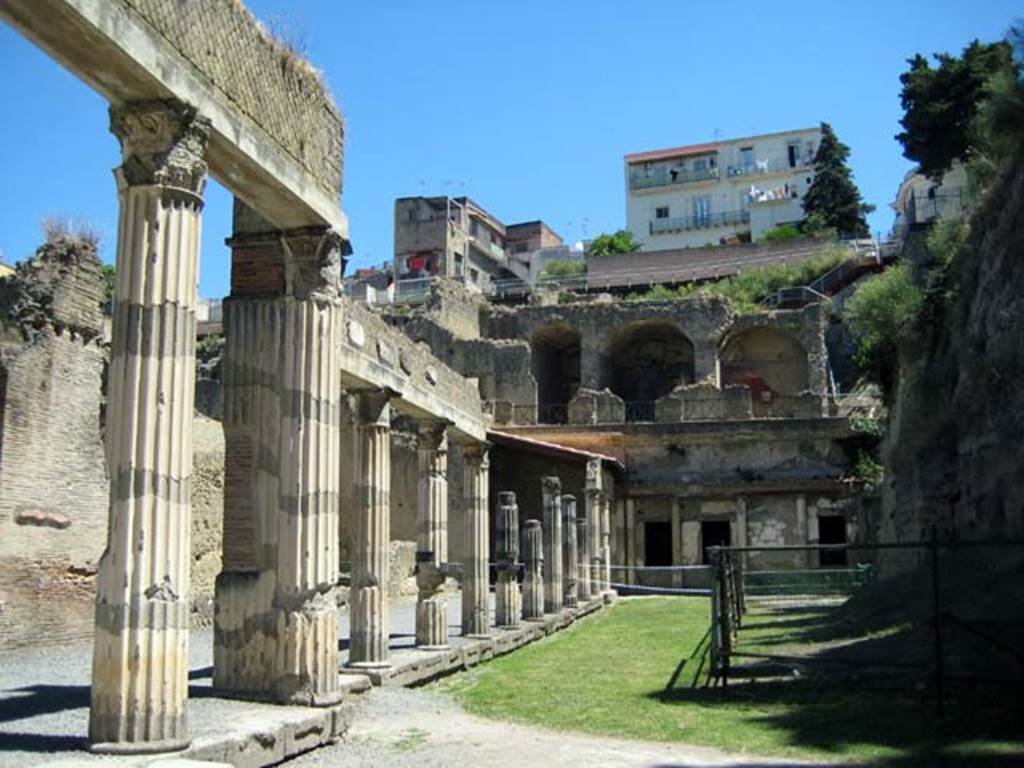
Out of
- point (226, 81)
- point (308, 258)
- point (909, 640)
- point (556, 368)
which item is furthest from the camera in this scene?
point (556, 368)

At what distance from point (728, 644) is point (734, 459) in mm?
21715

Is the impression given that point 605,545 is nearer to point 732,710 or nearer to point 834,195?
point 732,710

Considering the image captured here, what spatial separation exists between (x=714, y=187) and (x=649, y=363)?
3241 cm

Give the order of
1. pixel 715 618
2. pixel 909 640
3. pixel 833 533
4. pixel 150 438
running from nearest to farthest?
pixel 150 438 → pixel 715 618 → pixel 909 640 → pixel 833 533

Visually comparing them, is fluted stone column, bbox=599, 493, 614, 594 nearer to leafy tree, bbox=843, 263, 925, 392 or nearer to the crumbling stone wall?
leafy tree, bbox=843, 263, 925, 392

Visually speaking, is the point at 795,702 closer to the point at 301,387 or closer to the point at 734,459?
the point at 301,387

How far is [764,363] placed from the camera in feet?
139

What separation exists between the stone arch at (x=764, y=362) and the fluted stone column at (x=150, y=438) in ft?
118

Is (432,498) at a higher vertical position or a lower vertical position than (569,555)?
higher

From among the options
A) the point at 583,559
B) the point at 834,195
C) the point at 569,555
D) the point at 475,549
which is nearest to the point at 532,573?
the point at 475,549

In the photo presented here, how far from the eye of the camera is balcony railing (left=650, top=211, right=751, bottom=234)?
71.2 metres

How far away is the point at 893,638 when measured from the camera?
40.2 feet

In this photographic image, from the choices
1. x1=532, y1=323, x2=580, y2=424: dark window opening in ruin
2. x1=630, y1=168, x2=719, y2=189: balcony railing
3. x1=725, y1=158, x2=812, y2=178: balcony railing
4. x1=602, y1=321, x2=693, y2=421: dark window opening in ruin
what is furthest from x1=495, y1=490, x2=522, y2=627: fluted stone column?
x1=630, y1=168, x2=719, y2=189: balcony railing

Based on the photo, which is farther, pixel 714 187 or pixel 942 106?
pixel 714 187
